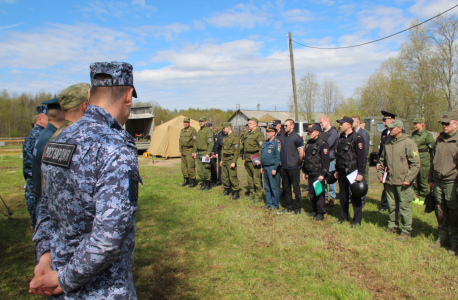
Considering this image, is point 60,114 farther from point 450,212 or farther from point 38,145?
point 450,212

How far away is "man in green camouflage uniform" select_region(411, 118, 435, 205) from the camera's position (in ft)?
23.6

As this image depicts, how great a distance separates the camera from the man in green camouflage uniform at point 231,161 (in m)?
7.93

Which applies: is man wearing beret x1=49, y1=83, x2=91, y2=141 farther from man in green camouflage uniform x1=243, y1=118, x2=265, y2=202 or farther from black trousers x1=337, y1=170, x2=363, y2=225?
man in green camouflage uniform x1=243, y1=118, x2=265, y2=202

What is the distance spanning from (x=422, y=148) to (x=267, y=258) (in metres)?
5.84

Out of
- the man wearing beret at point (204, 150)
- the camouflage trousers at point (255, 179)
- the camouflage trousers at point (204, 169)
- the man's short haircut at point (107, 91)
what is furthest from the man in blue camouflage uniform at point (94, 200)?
the camouflage trousers at point (204, 169)

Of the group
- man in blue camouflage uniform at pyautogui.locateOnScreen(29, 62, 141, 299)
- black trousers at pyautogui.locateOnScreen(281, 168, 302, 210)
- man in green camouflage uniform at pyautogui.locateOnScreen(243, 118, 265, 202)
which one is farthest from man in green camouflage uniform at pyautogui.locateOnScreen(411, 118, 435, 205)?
man in blue camouflage uniform at pyautogui.locateOnScreen(29, 62, 141, 299)

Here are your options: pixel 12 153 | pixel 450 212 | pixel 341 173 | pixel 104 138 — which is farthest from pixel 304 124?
pixel 12 153

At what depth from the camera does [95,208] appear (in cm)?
129

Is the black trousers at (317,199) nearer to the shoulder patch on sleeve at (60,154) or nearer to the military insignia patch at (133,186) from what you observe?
the military insignia patch at (133,186)

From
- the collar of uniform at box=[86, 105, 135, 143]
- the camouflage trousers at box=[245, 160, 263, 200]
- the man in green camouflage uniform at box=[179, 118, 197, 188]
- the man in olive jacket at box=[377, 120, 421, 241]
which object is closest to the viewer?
the collar of uniform at box=[86, 105, 135, 143]

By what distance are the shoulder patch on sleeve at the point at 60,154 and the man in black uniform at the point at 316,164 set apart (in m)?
5.20

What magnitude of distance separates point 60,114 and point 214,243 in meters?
3.24

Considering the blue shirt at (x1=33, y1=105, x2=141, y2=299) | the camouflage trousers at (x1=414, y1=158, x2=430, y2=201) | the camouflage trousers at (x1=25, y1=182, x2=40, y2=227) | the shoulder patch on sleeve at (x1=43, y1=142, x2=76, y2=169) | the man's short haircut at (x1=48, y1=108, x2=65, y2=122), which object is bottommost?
the camouflage trousers at (x1=414, y1=158, x2=430, y2=201)

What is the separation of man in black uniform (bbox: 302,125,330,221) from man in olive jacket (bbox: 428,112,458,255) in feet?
6.23
